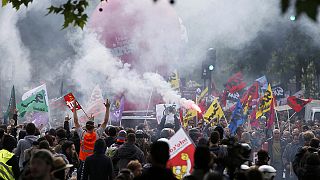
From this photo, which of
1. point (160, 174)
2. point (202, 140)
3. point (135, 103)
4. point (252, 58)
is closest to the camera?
point (160, 174)

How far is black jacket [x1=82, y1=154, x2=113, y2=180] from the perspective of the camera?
1108 cm

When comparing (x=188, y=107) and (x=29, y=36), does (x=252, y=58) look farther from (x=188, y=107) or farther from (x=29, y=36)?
(x=188, y=107)

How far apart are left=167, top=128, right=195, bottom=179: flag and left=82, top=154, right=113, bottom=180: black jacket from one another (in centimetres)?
90

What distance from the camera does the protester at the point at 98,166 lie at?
36.3 ft

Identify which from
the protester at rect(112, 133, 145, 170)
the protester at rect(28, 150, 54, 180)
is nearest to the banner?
the protester at rect(112, 133, 145, 170)

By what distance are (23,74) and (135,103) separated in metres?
25.0

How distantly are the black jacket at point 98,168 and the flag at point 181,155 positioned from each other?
0.90 meters

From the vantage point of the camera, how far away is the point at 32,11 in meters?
49.5

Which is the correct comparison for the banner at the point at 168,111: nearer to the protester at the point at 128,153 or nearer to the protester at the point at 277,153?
the protester at the point at 277,153

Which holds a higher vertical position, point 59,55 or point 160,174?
point 59,55

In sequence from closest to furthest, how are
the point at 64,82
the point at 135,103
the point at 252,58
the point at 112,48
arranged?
the point at 135,103
the point at 112,48
the point at 252,58
the point at 64,82

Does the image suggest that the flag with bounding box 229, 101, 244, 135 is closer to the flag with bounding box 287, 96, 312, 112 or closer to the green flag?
the flag with bounding box 287, 96, 312, 112

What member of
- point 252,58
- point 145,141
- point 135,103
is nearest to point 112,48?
point 135,103

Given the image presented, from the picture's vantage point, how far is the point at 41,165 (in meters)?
7.05
